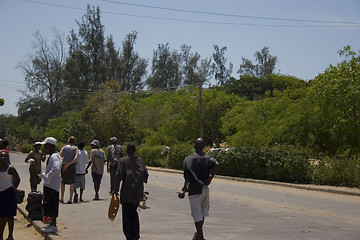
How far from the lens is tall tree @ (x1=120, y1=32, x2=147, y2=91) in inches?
3164

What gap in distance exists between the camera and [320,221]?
36.3 feet

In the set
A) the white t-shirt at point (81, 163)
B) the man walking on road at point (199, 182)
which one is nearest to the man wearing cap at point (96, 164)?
the white t-shirt at point (81, 163)

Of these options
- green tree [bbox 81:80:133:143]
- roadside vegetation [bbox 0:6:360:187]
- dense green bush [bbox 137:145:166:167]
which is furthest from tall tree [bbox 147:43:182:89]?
dense green bush [bbox 137:145:166:167]

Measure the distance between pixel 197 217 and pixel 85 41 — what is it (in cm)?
7043

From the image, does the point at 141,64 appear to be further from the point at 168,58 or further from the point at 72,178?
the point at 72,178

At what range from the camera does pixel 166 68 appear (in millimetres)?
86625

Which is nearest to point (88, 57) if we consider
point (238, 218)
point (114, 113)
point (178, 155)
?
point (114, 113)

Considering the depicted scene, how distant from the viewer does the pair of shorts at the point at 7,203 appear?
28.5 ft

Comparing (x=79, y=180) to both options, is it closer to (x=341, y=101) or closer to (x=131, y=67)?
(x=341, y=101)

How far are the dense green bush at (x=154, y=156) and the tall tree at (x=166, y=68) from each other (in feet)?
154

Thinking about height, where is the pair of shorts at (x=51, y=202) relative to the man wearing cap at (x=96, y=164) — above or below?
below

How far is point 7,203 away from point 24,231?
1.96 m

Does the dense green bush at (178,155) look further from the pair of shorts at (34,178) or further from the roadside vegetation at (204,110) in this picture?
the pair of shorts at (34,178)

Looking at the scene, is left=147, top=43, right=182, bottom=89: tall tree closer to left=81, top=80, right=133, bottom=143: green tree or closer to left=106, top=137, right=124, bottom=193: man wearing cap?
left=81, top=80, right=133, bottom=143: green tree
